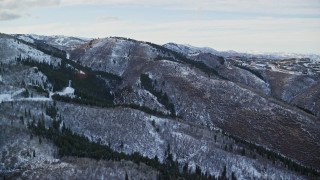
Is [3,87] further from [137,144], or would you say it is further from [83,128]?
[137,144]

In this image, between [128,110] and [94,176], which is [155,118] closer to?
[128,110]

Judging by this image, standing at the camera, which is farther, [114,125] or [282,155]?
[282,155]

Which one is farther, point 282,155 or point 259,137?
point 259,137

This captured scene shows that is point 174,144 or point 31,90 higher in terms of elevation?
point 31,90

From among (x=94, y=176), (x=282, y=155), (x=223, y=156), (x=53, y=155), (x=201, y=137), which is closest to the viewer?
(x=94, y=176)

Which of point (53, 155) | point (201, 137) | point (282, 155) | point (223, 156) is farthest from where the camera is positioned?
point (282, 155)

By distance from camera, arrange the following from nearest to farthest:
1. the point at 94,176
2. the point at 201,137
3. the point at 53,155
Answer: the point at 94,176 → the point at 53,155 → the point at 201,137

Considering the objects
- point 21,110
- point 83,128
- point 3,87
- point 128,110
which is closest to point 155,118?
point 128,110

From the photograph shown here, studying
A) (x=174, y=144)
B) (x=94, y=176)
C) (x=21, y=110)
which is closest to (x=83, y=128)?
(x=21, y=110)

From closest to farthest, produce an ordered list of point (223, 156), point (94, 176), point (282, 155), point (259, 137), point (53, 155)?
point (94, 176) < point (53, 155) < point (223, 156) < point (282, 155) < point (259, 137)
